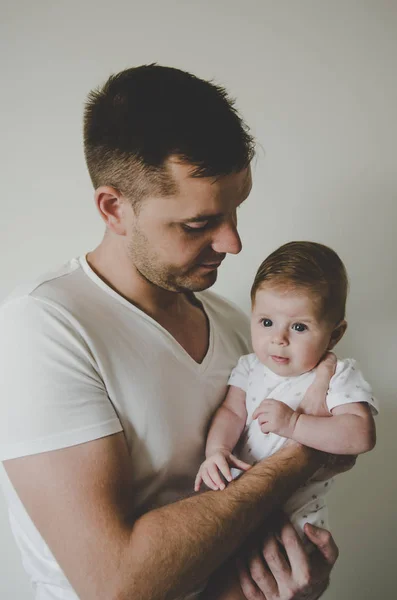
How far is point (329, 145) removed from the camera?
6.07 feet

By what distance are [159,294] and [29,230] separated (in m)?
0.52

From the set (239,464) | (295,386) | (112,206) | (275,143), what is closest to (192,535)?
(239,464)

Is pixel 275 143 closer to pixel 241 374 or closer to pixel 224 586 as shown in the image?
pixel 241 374

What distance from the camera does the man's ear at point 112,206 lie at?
1331 mm

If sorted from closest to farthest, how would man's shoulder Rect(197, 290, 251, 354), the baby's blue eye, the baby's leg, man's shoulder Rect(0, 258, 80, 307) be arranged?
man's shoulder Rect(0, 258, 80, 307), the baby's leg, the baby's blue eye, man's shoulder Rect(197, 290, 251, 354)

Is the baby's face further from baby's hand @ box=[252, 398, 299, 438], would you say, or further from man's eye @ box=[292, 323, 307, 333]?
baby's hand @ box=[252, 398, 299, 438]

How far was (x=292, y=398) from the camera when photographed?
1396mm

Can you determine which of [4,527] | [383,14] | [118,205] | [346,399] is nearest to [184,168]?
[118,205]

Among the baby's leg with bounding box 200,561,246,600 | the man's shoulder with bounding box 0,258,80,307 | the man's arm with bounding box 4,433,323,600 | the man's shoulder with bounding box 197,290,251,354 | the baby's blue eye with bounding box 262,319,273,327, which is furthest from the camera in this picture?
the man's shoulder with bounding box 197,290,251,354

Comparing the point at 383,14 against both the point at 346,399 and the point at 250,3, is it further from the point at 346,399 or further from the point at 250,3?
the point at 346,399

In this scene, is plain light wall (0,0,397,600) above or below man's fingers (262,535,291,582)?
above

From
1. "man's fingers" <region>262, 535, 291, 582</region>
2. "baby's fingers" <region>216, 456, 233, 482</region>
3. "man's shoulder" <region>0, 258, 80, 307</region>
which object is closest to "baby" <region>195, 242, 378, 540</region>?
"baby's fingers" <region>216, 456, 233, 482</region>

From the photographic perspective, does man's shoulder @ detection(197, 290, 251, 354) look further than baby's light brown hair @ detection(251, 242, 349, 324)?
Yes

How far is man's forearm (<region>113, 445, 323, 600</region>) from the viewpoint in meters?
1.00
